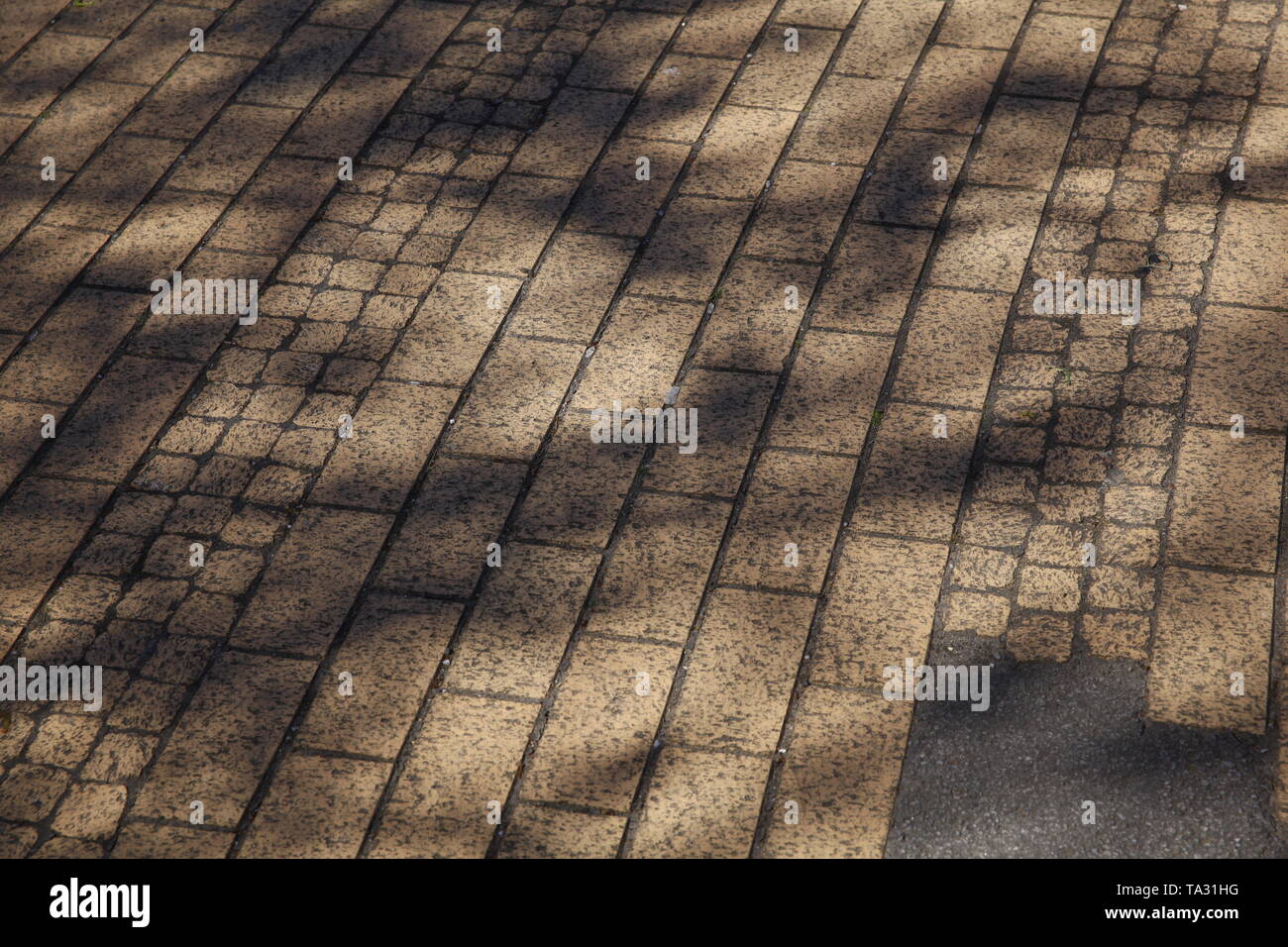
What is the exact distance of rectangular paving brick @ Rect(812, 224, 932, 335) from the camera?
5.34 meters

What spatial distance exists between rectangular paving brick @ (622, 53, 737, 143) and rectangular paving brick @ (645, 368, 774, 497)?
5.51 ft

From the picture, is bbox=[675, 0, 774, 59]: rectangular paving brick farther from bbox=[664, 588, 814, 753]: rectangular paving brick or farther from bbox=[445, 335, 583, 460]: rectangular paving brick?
bbox=[664, 588, 814, 753]: rectangular paving brick

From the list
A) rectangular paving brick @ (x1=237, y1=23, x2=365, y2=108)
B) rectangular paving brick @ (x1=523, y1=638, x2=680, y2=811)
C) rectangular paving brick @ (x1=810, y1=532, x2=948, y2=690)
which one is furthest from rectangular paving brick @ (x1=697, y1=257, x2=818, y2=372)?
rectangular paving brick @ (x1=237, y1=23, x2=365, y2=108)

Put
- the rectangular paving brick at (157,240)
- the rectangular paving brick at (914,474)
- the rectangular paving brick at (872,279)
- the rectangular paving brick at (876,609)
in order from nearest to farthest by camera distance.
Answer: the rectangular paving brick at (876,609)
the rectangular paving brick at (914,474)
the rectangular paving brick at (872,279)
the rectangular paving brick at (157,240)

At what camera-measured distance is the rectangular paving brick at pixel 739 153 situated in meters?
6.01

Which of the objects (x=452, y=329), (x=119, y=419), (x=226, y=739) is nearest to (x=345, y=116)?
(x=452, y=329)

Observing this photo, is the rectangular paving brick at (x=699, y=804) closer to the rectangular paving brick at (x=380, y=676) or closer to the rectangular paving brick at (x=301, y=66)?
the rectangular paving brick at (x=380, y=676)

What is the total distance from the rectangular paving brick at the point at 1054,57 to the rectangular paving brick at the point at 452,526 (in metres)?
Answer: 3.42

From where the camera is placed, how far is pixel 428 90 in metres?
6.61

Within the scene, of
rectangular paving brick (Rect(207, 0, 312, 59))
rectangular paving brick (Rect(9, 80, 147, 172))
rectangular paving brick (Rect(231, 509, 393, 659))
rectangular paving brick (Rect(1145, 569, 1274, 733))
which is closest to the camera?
rectangular paving brick (Rect(1145, 569, 1274, 733))

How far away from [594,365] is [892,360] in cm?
115

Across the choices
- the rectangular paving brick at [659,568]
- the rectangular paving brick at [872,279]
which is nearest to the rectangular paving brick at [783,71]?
the rectangular paving brick at [872,279]

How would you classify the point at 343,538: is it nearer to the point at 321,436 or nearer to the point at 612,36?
the point at 321,436

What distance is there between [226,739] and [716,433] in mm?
1995
